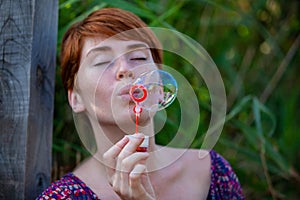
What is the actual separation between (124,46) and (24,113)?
30cm

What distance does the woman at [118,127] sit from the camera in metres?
1.22

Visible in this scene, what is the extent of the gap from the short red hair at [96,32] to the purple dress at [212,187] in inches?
9.9

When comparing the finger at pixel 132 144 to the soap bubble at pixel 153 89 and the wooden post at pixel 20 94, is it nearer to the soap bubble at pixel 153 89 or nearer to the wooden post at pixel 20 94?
the soap bubble at pixel 153 89

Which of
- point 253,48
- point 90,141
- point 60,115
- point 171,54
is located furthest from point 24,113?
point 253,48

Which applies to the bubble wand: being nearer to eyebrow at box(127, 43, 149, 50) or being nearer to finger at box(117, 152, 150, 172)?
finger at box(117, 152, 150, 172)

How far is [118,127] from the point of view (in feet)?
4.35

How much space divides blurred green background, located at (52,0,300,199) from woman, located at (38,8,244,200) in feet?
0.70

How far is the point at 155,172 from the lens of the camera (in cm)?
151

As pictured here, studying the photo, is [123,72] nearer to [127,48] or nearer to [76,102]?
[127,48]

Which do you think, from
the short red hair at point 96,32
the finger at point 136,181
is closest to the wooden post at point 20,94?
the short red hair at point 96,32

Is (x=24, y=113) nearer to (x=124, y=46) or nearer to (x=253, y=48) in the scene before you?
(x=124, y=46)

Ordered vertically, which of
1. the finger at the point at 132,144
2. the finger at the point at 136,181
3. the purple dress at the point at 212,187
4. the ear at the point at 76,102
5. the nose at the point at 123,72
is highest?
the nose at the point at 123,72

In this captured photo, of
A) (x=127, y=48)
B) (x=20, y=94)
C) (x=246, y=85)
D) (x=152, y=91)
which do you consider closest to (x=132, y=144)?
(x=152, y=91)

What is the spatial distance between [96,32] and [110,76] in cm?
16
